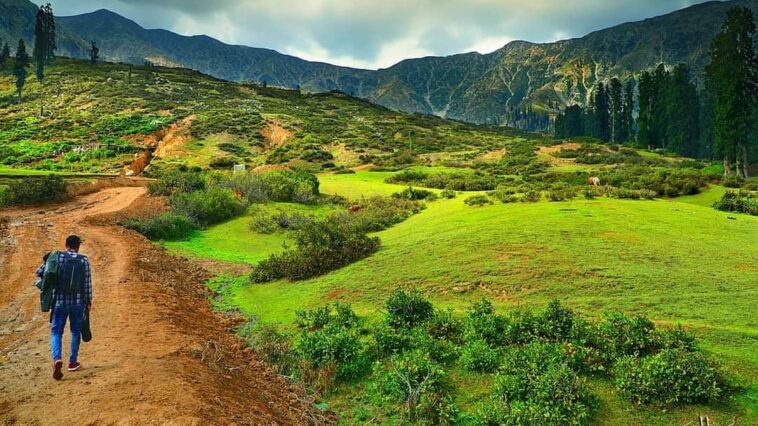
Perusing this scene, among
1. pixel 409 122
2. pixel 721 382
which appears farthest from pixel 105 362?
pixel 409 122

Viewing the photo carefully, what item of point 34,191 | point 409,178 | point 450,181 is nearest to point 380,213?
point 450,181

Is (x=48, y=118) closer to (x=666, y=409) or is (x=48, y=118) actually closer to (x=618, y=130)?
(x=666, y=409)

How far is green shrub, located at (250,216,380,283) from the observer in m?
16.8

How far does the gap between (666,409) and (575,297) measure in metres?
4.21

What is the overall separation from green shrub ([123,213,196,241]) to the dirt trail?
22.4 feet

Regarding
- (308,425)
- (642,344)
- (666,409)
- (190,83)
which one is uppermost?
(190,83)

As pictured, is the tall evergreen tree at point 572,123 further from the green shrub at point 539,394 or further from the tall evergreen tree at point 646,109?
the green shrub at point 539,394

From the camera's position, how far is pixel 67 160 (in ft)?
185

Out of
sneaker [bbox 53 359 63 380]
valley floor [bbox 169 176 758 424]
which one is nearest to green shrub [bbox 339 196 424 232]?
valley floor [bbox 169 176 758 424]

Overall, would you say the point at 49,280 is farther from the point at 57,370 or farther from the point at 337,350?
the point at 337,350

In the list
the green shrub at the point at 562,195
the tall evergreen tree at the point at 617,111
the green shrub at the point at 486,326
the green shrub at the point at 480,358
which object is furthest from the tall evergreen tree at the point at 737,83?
A: the green shrub at the point at 480,358

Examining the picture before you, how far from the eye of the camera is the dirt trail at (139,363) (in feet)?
24.3

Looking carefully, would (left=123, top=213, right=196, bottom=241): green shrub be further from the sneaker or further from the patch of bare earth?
the patch of bare earth

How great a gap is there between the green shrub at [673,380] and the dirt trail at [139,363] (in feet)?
17.5
